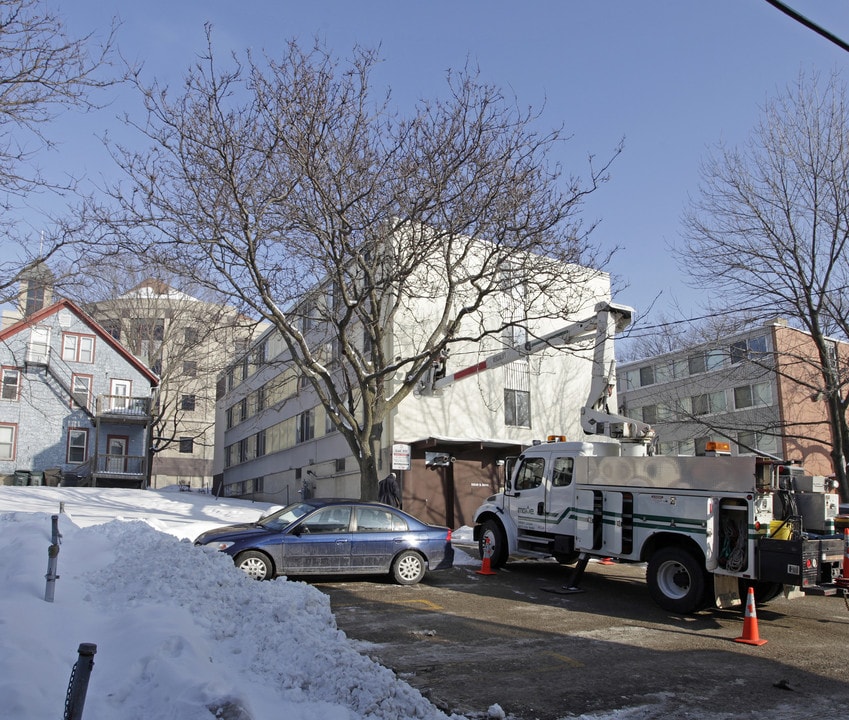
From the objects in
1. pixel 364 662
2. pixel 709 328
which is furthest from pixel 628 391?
pixel 364 662

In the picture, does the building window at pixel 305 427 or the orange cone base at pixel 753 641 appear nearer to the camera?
the orange cone base at pixel 753 641

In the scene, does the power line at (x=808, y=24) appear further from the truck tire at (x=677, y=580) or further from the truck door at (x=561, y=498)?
the truck door at (x=561, y=498)

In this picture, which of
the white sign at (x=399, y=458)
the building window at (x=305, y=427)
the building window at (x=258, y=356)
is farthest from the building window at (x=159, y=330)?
the white sign at (x=399, y=458)

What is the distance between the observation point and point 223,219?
52.2 ft

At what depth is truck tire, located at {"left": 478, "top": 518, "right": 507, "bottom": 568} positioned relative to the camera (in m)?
14.5

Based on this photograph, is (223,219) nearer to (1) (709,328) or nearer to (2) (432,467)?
(2) (432,467)

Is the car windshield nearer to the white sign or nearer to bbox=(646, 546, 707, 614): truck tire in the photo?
the white sign

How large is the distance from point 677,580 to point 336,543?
5501mm

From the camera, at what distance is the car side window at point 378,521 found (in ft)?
41.3

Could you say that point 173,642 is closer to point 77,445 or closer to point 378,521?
point 378,521

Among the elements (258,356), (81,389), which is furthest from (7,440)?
(258,356)

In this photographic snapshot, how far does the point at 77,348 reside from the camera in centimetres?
3922

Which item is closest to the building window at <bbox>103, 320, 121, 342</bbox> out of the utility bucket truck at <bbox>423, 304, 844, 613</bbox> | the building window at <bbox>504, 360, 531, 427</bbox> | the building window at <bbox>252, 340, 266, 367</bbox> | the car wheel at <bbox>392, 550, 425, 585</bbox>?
the building window at <bbox>252, 340, 266, 367</bbox>

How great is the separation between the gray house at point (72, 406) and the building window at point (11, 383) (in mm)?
47
